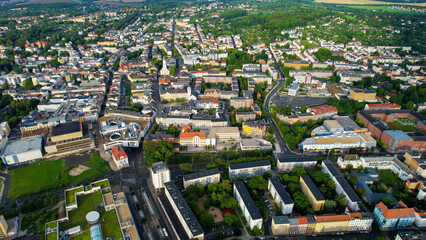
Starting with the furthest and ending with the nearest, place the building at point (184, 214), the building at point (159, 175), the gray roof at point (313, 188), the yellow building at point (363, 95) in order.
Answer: the yellow building at point (363, 95)
the building at point (159, 175)
the gray roof at point (313, 188)
the building at point (184, 214)

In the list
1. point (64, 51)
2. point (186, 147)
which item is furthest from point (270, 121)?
point (64, 51)

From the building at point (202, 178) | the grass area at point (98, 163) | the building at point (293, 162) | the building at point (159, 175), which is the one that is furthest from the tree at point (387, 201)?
the grass area at point (98, 163)

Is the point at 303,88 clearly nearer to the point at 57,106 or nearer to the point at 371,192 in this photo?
the point at 371,192

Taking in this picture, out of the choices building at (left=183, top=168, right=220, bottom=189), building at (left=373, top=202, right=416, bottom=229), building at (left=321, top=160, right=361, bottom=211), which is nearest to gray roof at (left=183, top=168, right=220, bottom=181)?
building at (left=183, top=168, right=220, bottom=189)

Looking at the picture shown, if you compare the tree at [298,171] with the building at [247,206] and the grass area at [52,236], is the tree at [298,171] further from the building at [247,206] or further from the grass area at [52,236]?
the grass area at [52,236]

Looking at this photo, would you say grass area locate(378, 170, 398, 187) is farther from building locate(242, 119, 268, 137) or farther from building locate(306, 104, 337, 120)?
building locate(242, 119, 268, 137)

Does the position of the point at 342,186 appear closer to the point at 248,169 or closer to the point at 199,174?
the point at 248,169
